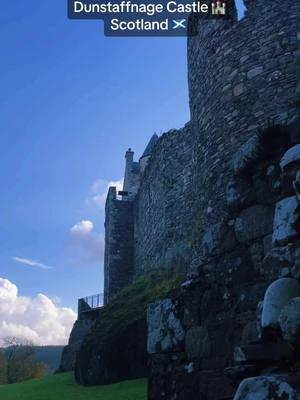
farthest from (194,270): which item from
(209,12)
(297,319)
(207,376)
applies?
(209,12)

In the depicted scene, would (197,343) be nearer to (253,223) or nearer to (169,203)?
(253,223)

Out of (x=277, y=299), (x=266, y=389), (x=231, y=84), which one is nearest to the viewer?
(x=266, y=389)

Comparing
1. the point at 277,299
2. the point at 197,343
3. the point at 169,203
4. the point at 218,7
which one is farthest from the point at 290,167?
the point at 169,203

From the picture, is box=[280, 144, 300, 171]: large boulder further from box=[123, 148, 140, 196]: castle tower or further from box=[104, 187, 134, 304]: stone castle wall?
box=[123, 148, 140, 196]: castle tower

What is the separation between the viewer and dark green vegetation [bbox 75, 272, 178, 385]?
13.6 metres

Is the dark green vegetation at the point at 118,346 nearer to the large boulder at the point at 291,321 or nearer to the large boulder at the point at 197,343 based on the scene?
the large boulder at the point at 197,343

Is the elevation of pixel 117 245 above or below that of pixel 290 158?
above

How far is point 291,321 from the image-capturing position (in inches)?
85.3

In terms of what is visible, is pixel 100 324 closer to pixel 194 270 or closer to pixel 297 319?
pixel 194 270

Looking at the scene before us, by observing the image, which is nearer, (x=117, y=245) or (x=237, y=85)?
(x=237, y=85)

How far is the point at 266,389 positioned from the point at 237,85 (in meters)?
7.22

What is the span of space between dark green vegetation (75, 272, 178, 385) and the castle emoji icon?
22.7ft

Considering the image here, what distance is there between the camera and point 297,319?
2.14m

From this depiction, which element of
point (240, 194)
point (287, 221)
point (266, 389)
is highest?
point (240, 194)
